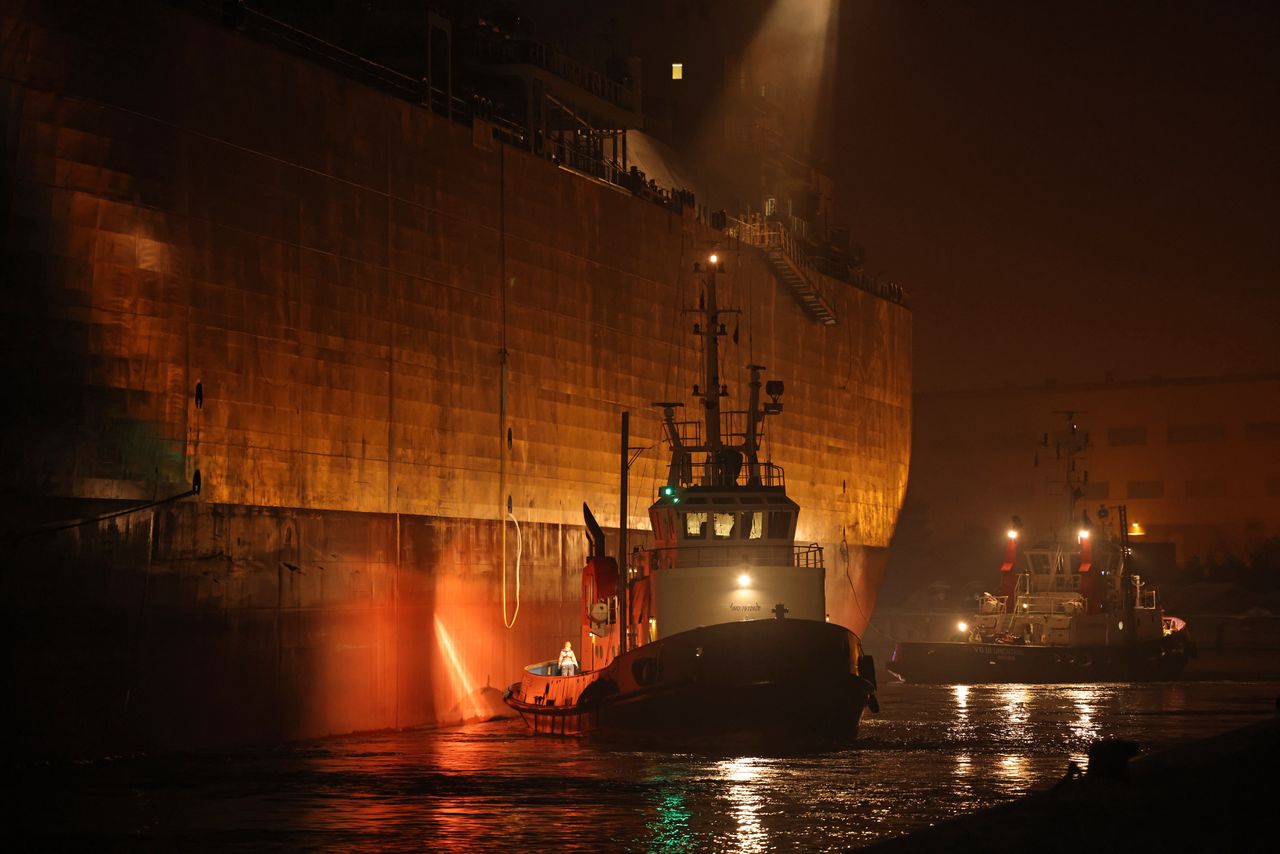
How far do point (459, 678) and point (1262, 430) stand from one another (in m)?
65.6

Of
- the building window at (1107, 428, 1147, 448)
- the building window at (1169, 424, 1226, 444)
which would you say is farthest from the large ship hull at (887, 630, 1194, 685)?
the building window at (1107, 428, 1147, 448)

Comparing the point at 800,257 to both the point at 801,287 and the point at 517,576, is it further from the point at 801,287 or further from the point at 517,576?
the point at 517,576

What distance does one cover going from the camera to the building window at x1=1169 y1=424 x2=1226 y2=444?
3492 inches

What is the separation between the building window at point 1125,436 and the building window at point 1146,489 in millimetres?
2148

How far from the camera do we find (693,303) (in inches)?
1674

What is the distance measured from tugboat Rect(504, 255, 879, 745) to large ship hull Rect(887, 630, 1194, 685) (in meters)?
15.4

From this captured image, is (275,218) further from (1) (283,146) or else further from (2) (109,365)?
(2) (109,365)

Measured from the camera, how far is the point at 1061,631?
47.0 m

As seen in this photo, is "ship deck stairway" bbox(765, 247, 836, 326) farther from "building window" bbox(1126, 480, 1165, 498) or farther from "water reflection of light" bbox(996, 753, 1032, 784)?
"building window" bbox(1126, 480, 1165, 498)

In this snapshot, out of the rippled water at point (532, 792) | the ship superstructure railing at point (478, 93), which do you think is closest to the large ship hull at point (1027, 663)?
the ship superstructure railing at point (478, 93)

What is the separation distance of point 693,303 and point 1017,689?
1353 centimetres

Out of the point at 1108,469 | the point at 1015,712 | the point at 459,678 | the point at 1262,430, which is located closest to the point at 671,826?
the point at 459,678

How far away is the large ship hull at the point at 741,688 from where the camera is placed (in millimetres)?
26734

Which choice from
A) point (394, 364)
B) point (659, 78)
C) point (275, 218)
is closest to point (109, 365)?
point (275, 218)
